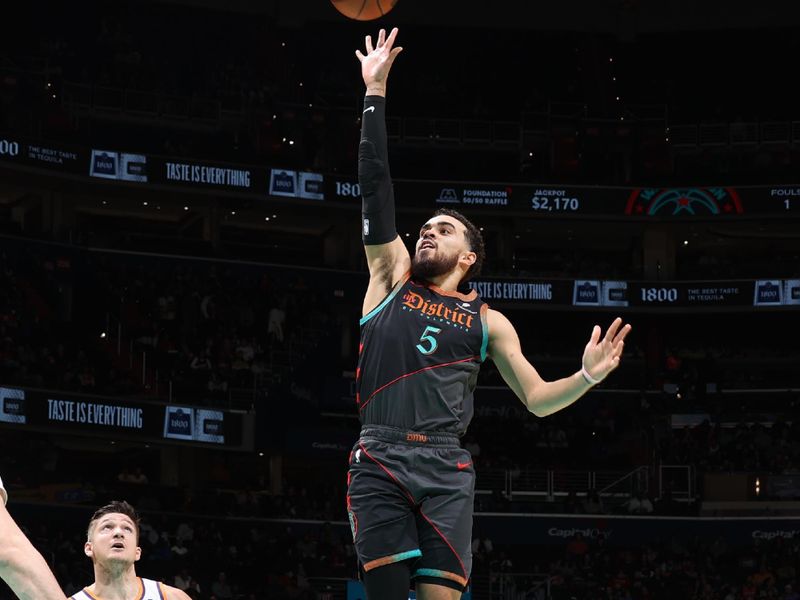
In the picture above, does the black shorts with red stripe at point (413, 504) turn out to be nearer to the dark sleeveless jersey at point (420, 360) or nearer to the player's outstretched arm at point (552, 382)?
the dark sleeveless jersey at point (420, 360)

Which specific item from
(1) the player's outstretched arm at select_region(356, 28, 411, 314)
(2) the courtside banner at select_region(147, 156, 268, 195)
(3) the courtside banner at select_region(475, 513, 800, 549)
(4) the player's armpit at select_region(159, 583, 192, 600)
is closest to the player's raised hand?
(1) the player's outstretched arm at select_region(356, 28, 411, 314)

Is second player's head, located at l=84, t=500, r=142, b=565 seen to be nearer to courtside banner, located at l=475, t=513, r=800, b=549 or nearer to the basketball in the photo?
the basketball

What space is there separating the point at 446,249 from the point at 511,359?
1.98 feet

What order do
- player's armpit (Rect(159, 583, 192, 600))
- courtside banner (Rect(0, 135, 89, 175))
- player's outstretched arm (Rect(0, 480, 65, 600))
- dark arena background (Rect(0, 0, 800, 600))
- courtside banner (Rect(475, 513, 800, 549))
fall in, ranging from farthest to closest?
courtside banner (Rect(0, 135, 89, 175)) → courtside banner (Rect(475, 513, 800, 549)) → dark arena background (Rect(0, 0, 800, 600)) → player's armpit (Rect(159, 583, 192, 600)) → player's outstretched arm (Rect(0, 480, 65, 600))

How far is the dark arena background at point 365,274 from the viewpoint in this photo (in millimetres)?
29422

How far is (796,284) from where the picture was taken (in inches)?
1433

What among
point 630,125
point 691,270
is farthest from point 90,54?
point 691,270

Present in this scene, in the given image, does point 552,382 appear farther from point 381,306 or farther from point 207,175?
point 207,175

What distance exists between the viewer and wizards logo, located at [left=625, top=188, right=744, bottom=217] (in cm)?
3766

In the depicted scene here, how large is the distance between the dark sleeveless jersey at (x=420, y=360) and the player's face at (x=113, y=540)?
2217 millimetres

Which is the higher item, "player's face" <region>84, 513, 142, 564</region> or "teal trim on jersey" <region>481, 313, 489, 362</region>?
"teal trim on jersey" <region>481, 313, 489, 362</region>

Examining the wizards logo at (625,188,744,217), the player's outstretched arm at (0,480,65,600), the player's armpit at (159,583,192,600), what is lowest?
the player's armpit at (159,583,192,600)

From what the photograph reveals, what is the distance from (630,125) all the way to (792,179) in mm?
4948

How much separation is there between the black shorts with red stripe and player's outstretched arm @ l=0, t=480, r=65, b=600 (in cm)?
192
